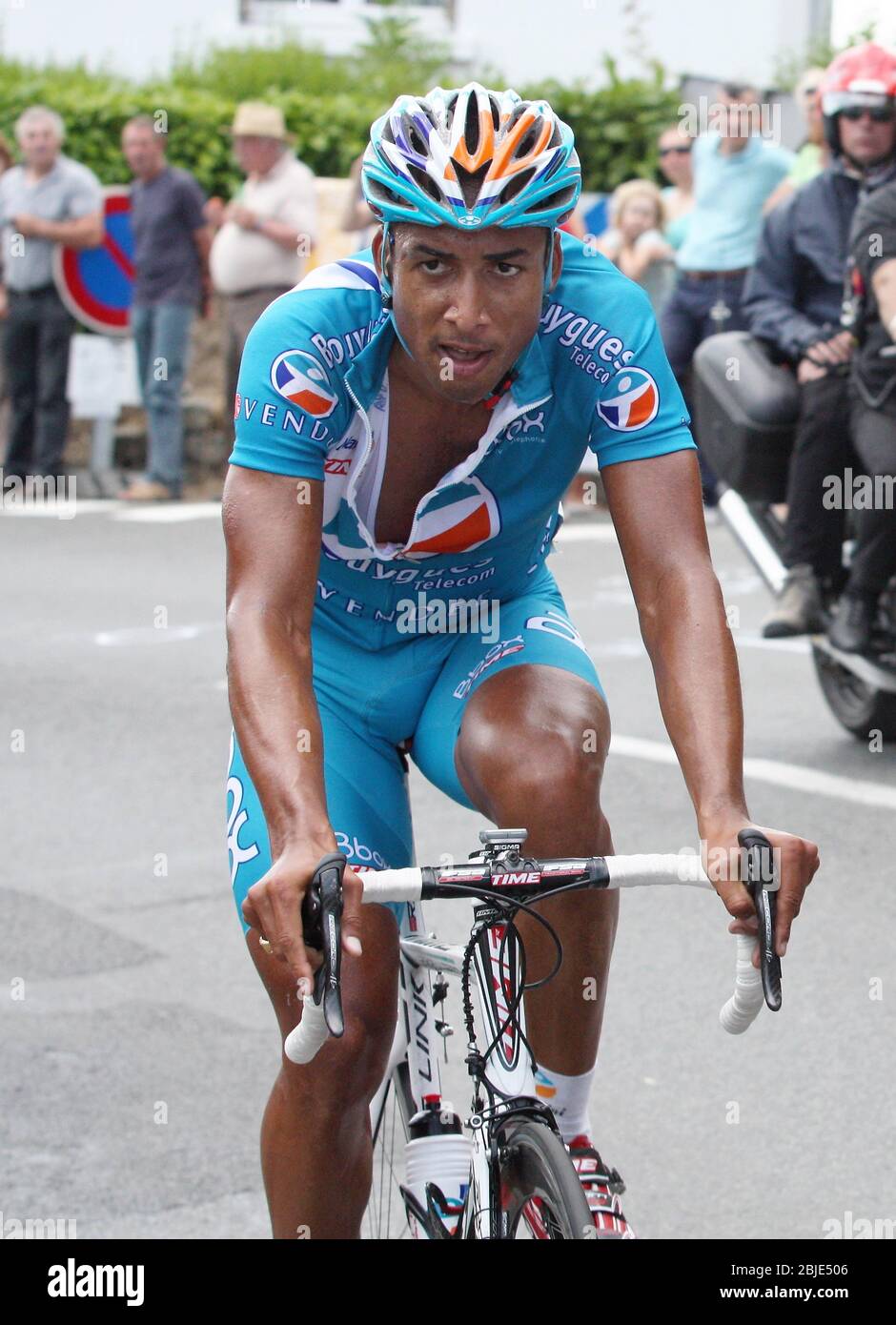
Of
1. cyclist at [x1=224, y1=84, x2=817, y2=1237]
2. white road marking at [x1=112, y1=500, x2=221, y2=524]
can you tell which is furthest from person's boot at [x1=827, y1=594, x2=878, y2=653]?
white road marking at [x1=112, y1=500, x2=221, y2=524]

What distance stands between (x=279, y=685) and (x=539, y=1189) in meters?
0.75

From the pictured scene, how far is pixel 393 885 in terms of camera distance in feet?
8.27

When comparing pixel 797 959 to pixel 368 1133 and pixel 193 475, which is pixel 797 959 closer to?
pixel 368 1133

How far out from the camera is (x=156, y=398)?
1444cm

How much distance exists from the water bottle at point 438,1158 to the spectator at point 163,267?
11.6 meters

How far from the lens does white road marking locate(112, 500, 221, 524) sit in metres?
13.9

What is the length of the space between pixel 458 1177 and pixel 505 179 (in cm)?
149

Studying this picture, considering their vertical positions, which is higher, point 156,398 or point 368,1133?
point 368,1133

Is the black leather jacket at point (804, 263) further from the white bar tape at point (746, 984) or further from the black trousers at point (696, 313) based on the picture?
the white bar tape at point (746, 984)

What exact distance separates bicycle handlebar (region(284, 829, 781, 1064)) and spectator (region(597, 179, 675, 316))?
1209 cm

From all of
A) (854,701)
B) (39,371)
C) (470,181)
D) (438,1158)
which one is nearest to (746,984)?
(438,1158)

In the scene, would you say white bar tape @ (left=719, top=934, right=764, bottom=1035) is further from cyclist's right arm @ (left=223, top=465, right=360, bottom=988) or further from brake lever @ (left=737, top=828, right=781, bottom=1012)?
cyclist's right arm @ (left=223, top=465, right=360, bottom=988)

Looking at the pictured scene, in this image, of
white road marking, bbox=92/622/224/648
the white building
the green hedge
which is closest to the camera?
white road marking, bbox=92/622/224/648

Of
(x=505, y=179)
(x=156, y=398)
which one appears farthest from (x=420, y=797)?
(x=156, y=398)
